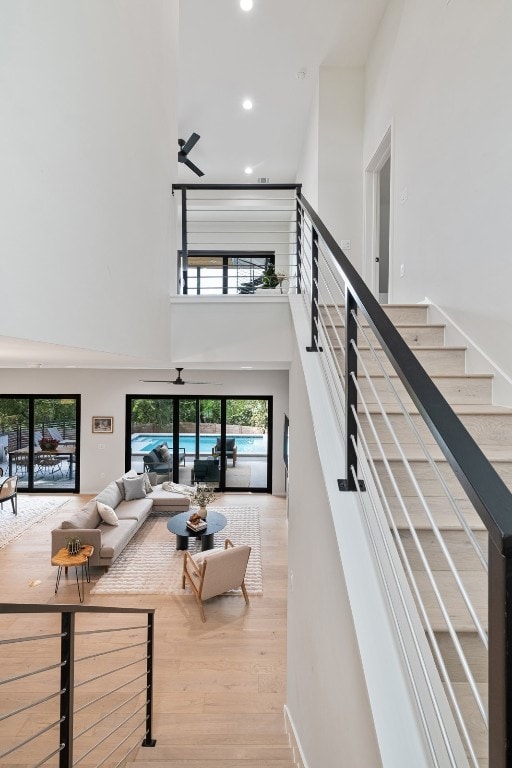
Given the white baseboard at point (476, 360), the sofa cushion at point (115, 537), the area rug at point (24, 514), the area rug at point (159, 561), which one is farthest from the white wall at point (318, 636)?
the area rug at point (24, 514)

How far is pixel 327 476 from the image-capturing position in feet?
5.10

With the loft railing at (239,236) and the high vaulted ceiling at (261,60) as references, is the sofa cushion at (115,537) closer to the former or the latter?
the loft railing at (239,236)

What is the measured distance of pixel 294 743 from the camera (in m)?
2.54

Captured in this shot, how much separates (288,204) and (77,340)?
311 inches

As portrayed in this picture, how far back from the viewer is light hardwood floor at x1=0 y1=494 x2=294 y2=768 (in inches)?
110

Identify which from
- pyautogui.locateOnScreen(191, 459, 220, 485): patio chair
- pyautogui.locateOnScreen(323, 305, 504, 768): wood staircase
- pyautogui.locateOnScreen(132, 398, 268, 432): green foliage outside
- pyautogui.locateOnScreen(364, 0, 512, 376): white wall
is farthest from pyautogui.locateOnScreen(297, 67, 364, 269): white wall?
pyautogui.locateOnScreen(191, 459, 220, 485): patio chair

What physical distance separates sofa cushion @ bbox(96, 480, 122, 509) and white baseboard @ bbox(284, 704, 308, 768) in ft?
15.2

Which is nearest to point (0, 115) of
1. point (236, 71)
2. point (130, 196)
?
point (130, 196)

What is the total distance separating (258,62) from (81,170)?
14.8 feet

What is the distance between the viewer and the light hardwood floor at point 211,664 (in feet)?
9.21

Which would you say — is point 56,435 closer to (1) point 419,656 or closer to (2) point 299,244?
(2) point 299,244

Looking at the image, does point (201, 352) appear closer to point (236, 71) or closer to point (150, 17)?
point (150, 17)

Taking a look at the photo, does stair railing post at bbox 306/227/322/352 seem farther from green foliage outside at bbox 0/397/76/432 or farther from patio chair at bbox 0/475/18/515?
green foliage outside at bbox 0/397/76/432

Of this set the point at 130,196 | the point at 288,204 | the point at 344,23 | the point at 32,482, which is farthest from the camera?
the point at 32,482
